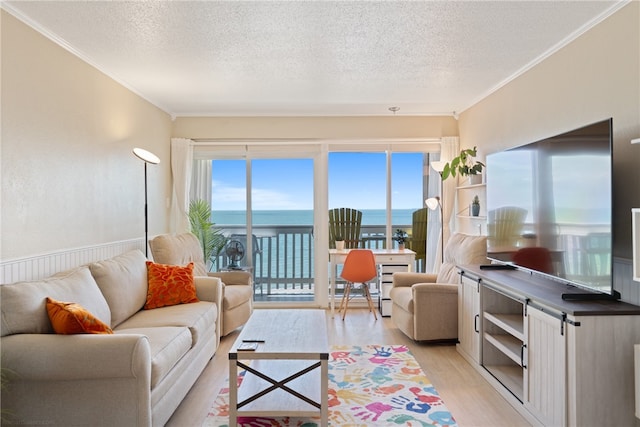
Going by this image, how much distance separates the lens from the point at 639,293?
7.92 ft

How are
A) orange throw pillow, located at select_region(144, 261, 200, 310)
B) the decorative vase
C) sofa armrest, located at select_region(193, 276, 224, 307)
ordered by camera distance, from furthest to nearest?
the decorative vase < sofa armrest, located at select_region(193, 276, 224, 307) < orange throw pillow, located at select_region(144, 261, 200, 310)

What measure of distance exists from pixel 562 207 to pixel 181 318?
8.93ft

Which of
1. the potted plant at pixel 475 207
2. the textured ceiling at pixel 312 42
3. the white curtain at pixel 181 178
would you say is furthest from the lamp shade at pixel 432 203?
the white curtain at pixel 181 178

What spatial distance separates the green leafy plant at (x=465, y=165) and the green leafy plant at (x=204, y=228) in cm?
299

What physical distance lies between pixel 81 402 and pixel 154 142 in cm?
343

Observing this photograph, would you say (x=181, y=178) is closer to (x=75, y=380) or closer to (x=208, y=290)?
(x=208, y=290)

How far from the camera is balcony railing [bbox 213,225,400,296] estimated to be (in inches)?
226

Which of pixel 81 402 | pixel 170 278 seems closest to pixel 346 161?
pixel 170 278

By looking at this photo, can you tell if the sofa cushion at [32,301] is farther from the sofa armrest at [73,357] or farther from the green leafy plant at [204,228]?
the green leafy plant at [204,228]

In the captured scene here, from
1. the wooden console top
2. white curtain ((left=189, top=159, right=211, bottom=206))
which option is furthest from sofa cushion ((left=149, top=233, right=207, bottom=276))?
the wooden console top

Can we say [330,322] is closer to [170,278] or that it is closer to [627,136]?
[170,278]

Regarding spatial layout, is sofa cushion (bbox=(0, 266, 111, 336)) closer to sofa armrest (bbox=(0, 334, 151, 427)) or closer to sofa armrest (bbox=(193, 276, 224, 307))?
sofa armrest (bbox=(0, 334, 151, 427))

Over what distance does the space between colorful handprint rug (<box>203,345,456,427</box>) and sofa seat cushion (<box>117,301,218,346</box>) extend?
0.51 meters

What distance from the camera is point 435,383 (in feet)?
10.5
